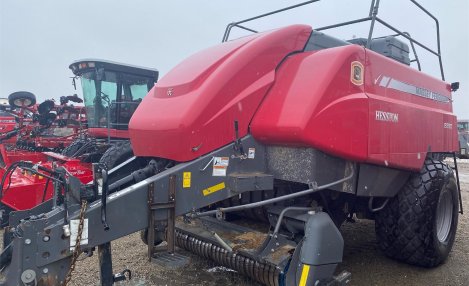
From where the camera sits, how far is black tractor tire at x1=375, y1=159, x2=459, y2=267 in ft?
11.6

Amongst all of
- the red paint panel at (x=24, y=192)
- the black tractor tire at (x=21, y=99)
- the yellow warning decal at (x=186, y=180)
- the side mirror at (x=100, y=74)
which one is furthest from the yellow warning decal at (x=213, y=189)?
the black tractor tire at (x=21, y=99)

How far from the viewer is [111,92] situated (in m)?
7.26

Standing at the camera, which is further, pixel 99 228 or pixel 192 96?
pixel 192 96

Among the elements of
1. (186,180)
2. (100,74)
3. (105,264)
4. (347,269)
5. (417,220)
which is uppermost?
(100,74)

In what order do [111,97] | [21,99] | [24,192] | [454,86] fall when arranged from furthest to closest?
[21,99]
[111,97]
[24,192]
[454,86]

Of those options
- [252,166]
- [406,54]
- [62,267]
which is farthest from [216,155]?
[406,54]

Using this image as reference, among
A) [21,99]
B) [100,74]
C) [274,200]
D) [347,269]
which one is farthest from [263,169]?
[21,99]

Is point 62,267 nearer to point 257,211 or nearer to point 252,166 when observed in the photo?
point 252,166

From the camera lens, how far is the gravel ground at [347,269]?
3.52 m

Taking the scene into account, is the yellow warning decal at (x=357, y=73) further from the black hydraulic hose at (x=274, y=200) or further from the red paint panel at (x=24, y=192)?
the red paint panel at (x=24, y=192)

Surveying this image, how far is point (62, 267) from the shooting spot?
221cm

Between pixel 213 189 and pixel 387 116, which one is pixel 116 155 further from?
pixel 387 116

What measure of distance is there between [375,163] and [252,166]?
3.15ft

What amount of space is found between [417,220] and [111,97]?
5.58 meters
